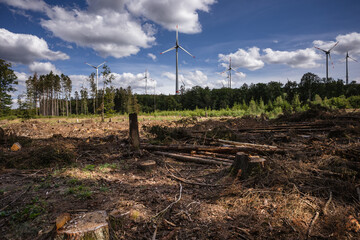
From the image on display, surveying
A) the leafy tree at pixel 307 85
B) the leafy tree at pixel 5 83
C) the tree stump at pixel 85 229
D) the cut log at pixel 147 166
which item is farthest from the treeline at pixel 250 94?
the tree stump at pixel 85 229

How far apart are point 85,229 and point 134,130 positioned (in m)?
4.54

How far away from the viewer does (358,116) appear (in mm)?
10562

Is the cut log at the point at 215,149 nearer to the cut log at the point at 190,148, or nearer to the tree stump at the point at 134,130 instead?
the cut log at the point at 190,148

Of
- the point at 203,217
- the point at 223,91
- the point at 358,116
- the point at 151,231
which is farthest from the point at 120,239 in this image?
the point at 223,91

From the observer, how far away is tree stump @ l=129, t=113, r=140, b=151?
20.9 ft

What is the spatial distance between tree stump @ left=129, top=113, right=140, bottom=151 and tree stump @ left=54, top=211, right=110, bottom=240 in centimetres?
425

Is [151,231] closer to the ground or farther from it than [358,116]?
closer to the ground

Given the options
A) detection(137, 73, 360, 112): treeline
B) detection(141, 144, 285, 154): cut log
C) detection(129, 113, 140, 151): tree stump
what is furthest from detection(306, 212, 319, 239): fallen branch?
detection(137, 73, 360, 112): treeline

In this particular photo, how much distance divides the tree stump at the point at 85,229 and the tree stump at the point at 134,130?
425cm

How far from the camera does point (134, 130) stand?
21.3 ft

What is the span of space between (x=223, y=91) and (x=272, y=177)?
267ft

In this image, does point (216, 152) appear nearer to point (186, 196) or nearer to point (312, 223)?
point (186, 196)

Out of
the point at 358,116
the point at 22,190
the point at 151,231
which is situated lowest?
the point at 151,231

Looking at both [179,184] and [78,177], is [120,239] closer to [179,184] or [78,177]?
[179,184]
